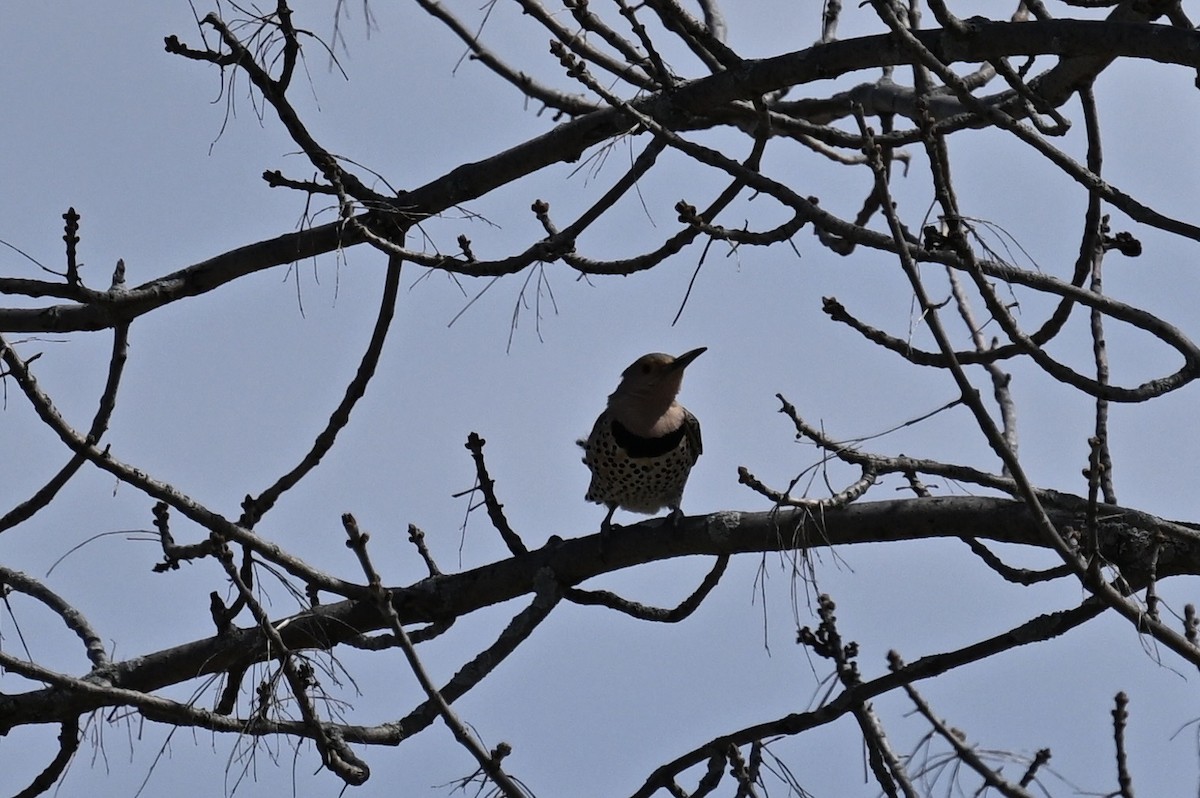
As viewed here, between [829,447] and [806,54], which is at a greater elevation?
[806,54]

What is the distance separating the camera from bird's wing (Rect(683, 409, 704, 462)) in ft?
22.2

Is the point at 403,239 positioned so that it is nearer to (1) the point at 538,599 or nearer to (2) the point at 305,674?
(1) the point at 538,599

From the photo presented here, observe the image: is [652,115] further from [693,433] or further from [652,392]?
[693,433]

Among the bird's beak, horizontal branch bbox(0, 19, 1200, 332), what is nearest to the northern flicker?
the bird's beak

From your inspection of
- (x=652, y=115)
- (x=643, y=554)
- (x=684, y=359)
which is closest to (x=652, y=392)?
(x=684, y=359)

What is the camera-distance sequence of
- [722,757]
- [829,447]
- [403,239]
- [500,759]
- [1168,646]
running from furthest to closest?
[403,239], [722,757], [829,447], [500,759], [1168,646]

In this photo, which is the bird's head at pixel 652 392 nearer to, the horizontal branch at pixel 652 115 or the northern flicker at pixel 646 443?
the northern flicker at pixel 646 443

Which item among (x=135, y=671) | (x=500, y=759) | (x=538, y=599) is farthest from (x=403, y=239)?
(x=500, y=759)

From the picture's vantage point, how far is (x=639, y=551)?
4.61 metres

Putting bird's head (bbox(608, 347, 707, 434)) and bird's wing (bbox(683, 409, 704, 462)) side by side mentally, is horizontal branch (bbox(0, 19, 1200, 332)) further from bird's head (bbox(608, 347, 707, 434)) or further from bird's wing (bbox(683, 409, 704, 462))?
bird's wing (bbox(683, 409, 704, 462))

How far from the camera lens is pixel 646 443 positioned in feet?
21.5

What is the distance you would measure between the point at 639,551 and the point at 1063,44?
1.96 m

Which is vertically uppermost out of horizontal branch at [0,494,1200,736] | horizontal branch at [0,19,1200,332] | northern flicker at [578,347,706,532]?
northern flicker at [578,347,706,532]

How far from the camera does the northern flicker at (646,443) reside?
21.5 ft
